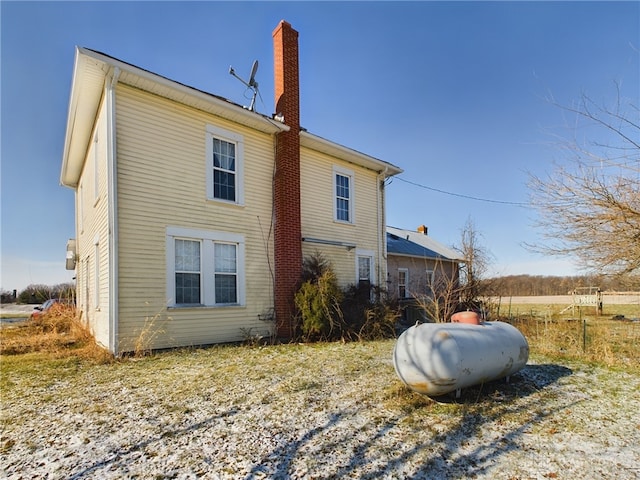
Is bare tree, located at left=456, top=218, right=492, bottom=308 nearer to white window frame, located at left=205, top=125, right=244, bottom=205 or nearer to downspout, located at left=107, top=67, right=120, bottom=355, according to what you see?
white window frame, located at left=205, top=125, right=244, bottom=205

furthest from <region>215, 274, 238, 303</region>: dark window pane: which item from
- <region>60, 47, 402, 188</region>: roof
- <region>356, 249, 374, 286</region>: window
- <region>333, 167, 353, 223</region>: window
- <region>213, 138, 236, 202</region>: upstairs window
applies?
<region>356, 249, 374, 286</region>: window

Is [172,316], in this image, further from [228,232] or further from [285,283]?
[285,283]

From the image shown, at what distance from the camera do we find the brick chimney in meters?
11.4

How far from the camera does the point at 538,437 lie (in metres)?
4.34

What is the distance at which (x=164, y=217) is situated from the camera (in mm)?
9500

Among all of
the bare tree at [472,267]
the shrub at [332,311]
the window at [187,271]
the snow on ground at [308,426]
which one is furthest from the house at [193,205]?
the bare tree at [472,267]

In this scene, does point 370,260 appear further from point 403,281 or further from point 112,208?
point 112,208

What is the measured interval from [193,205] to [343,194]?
6057 millimetres

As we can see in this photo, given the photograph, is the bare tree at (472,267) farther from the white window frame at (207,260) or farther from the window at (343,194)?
the white window frame at (207,260)

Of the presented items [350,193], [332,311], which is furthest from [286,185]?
[332,311]

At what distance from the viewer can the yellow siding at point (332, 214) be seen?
12.9 meters

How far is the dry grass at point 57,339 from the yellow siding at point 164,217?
1.16 metres

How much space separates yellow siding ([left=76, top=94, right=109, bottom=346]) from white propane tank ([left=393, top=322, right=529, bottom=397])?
712cm

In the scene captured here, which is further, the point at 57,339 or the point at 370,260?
the point at 370,260
